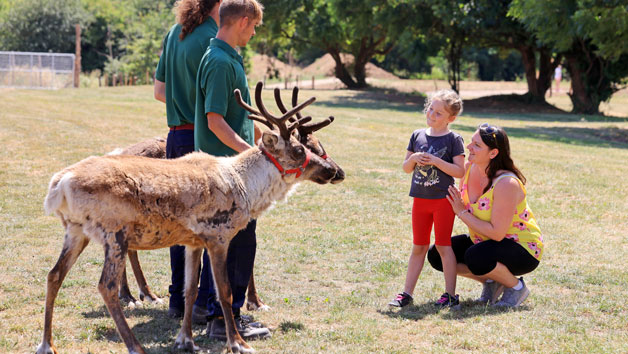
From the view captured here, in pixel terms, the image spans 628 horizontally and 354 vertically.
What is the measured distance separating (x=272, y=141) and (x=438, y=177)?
Result: 6.18 feet

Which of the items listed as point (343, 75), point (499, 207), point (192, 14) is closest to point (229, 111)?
point (192, 14)

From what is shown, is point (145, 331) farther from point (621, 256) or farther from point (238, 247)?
point (621, 256)

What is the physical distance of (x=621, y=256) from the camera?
9.12m

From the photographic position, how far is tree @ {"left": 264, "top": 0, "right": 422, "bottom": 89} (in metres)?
34.9

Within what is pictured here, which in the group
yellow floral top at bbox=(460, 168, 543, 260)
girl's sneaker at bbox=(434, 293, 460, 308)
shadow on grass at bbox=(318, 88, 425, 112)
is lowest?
shadow on grass at bbox=(318, 88, 425, 112)

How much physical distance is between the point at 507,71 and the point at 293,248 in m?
62.2

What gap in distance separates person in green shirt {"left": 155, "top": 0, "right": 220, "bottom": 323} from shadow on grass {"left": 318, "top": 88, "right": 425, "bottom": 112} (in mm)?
27319

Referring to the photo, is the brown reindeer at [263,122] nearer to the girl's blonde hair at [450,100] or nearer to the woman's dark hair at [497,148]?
the girl's blonde hair at [450,100]

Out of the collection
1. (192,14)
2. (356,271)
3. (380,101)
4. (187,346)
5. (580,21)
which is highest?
(580,21)

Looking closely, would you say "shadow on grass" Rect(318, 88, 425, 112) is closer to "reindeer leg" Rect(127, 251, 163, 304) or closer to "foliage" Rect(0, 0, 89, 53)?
"reindeer leg" Rect(127, 251, 163, 304)

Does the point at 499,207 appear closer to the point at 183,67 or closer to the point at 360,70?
the point at 183,67

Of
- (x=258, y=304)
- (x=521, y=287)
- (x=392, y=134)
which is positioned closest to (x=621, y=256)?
(x=521, y=287)

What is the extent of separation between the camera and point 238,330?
5758 mm

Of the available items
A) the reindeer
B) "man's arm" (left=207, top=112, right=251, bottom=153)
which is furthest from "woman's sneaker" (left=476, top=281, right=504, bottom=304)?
"man's arm" (left=207, top=112, right=251, bottom=153)
